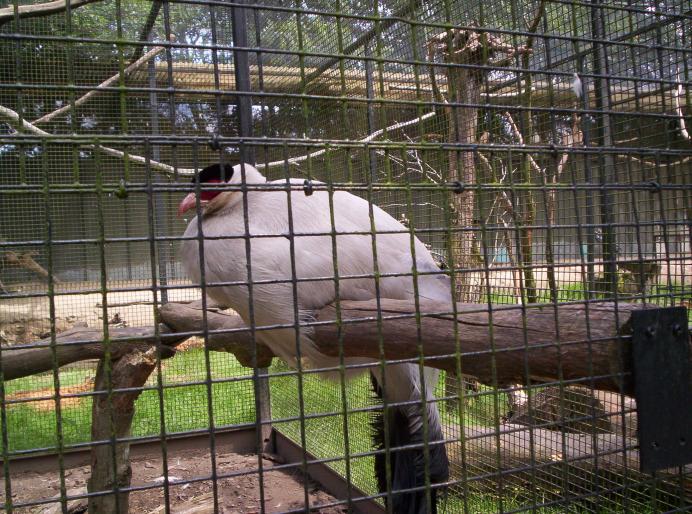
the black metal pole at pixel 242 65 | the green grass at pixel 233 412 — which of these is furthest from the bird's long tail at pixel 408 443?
the black metal pole at pixel 242 65

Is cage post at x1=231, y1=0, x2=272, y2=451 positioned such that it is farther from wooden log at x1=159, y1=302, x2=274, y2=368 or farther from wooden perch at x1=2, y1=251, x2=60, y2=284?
wooden perch at x1=2, y1=251, x2=60, y2=284

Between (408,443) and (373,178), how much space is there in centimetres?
120

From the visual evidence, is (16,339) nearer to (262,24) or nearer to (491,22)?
(262,24)

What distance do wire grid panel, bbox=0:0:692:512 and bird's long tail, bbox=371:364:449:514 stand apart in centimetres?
15

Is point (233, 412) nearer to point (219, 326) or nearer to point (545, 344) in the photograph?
point (219, 326)

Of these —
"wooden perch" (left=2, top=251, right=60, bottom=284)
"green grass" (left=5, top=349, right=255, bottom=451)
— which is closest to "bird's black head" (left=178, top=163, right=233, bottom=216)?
"green grass" (left=5, top=349, right=255, bottom=451)

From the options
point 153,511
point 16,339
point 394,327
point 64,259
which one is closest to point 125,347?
point 153,511

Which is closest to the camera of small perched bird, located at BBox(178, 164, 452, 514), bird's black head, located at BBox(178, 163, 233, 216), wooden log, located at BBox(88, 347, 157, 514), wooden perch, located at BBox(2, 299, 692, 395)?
wooden perch, located at BBox(2, 299, 692, 395)

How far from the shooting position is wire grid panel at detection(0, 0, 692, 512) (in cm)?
150

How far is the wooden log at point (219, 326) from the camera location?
8.50ft

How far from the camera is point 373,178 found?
8.58 ft

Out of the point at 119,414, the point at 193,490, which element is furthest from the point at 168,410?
the point at 119,414

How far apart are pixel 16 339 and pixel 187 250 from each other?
15.0 ft

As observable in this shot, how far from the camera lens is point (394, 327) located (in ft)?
4.99
